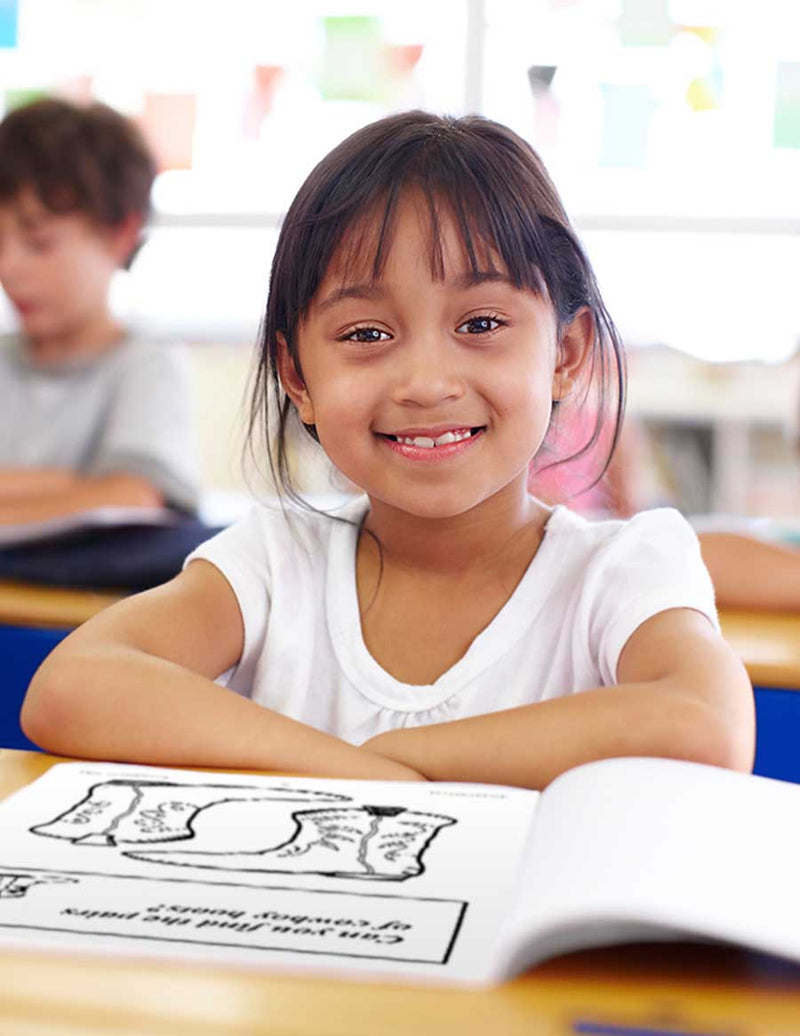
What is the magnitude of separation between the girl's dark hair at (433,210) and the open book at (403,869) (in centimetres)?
39

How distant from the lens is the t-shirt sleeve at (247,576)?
1.01 metres

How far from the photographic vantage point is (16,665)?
1.51 meters

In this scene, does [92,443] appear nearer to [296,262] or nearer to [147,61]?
[296,262]

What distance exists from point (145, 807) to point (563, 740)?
23 cm

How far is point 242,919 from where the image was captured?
0.49m

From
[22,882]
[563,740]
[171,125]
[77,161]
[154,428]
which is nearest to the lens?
[22,882]

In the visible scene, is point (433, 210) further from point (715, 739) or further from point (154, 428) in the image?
point (154, 428)

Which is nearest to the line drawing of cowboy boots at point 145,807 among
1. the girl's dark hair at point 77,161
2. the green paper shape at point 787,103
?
the girl's dark hair at point 77,161

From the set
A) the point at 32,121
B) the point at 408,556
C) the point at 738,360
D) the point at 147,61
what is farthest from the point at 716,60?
the point at 408,556

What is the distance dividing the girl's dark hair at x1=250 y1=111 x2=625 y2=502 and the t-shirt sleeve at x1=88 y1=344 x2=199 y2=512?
103 cm

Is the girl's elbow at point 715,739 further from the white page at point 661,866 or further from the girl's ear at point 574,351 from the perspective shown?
the girl's ear at point 574,351

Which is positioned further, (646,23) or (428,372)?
(646,23)

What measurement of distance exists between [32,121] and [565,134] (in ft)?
4.69

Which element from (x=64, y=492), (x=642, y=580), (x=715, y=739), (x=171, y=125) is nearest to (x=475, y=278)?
(x=642, y=580)
